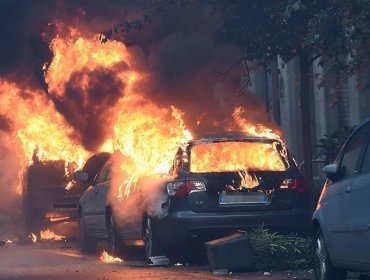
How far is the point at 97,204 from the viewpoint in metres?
17.4

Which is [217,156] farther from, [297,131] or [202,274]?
[297,131]

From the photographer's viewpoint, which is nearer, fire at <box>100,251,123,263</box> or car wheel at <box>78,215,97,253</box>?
fire at <box>100,251,123,263</box>

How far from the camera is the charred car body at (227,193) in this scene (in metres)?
13.9

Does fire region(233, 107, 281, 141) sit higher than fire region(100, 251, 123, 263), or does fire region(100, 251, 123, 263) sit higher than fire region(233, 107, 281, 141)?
fire region(233, 107, 281, 141)

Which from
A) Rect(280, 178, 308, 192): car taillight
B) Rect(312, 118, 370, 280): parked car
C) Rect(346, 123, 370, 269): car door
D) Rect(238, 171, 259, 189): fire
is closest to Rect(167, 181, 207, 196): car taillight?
Rect(238, 171, 259, 189): fire

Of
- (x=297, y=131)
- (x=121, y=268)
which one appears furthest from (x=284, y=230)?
(x=297, y=131)

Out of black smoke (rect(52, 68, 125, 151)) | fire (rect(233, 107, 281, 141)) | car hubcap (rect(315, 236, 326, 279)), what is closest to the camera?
car hubcap (rect(315, 236, 326, 279))

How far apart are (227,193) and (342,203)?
3.22 metres

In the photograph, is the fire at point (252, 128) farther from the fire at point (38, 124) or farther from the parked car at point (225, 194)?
the fire at point (38, 124)

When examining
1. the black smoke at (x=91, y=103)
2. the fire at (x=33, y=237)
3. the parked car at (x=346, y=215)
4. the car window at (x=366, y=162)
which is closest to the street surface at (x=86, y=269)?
the parked car at (x=346, y=215)

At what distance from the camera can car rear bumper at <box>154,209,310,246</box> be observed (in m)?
13.9

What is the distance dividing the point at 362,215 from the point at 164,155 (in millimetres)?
5404

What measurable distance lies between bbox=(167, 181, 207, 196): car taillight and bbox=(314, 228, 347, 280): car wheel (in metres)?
2.31

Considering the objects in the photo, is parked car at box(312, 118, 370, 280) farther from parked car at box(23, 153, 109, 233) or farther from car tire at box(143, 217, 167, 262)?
parked car at box(23, 153, 109, 233)
